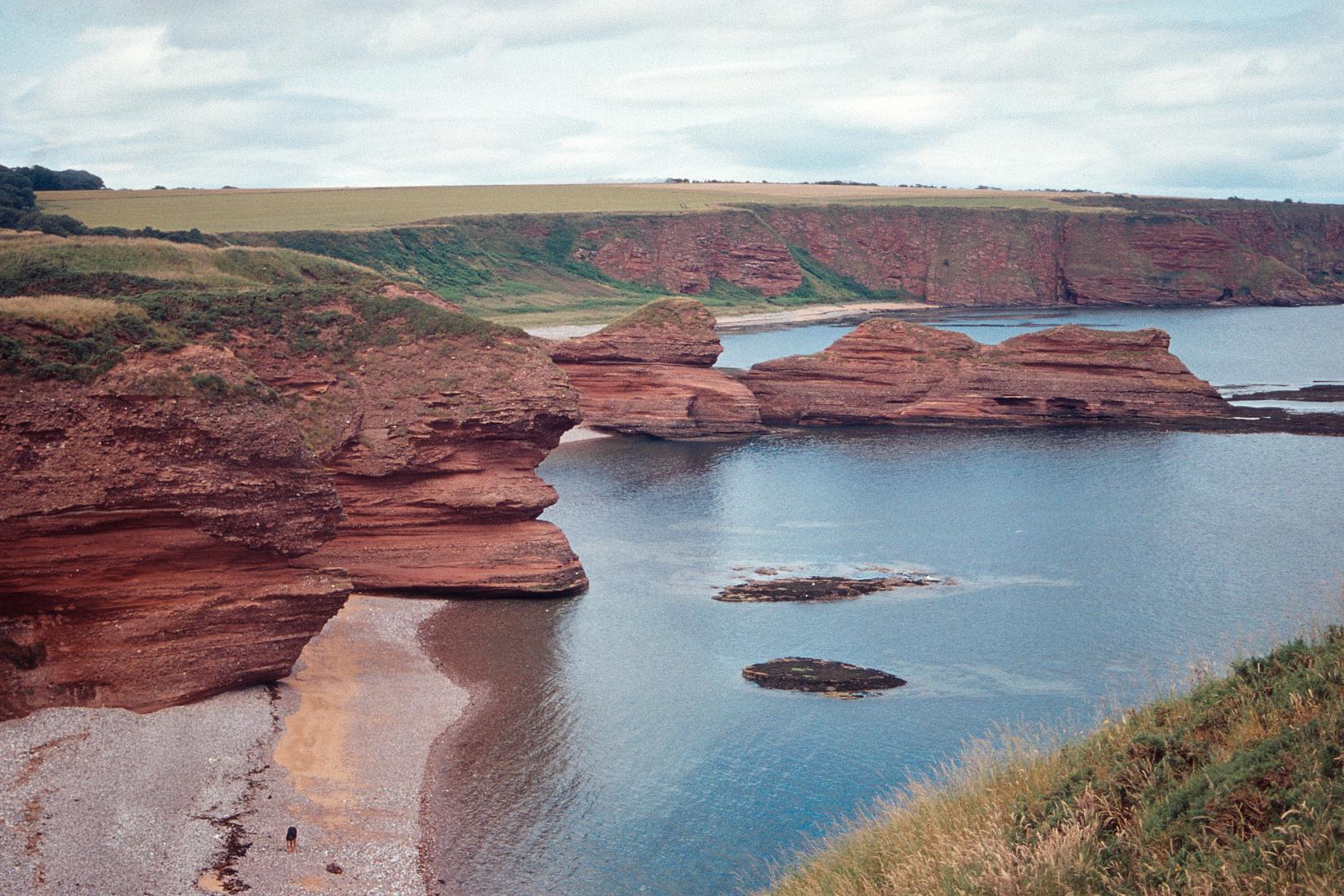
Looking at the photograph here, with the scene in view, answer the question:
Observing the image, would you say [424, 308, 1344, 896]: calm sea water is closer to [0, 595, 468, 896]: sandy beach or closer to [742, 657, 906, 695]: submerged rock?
[742, 657, 906, 695]: submerged rock

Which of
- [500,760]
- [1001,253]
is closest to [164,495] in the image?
[500,760]

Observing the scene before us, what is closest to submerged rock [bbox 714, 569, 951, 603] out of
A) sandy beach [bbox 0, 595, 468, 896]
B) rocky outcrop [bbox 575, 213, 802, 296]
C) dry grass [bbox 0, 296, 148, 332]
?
sandy beach [bbox 0, 595, 468, 896]

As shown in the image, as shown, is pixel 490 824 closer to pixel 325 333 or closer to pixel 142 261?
pixel 325 333

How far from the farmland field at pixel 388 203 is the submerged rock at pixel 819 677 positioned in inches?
3495

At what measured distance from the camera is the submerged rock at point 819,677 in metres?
27.9

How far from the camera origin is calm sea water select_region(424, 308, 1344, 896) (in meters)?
21.4

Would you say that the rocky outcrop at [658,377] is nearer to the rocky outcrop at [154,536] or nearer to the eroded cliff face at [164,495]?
the eroded cliff face at [164,495]

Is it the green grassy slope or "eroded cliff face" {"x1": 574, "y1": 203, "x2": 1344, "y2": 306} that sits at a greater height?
"eroded cliff face" {"x1": 574, "y1": 203, "x2": 1344, "y2": 306}

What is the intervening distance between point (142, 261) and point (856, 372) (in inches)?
1591

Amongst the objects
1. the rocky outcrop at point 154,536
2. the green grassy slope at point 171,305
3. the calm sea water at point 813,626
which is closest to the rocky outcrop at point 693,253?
the calm sea water at point 813,626

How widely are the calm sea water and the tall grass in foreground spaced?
5489mm

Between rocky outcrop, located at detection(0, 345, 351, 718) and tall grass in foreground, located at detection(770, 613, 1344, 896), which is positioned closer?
tall grass in foreground, located at detection(770, 613, 1344, 896)

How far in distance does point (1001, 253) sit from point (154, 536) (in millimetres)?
146814

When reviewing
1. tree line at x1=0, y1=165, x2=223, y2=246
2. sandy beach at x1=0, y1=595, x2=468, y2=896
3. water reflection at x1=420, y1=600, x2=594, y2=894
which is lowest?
water reflection at x1=420, y1=600, x2=594, y2=894
